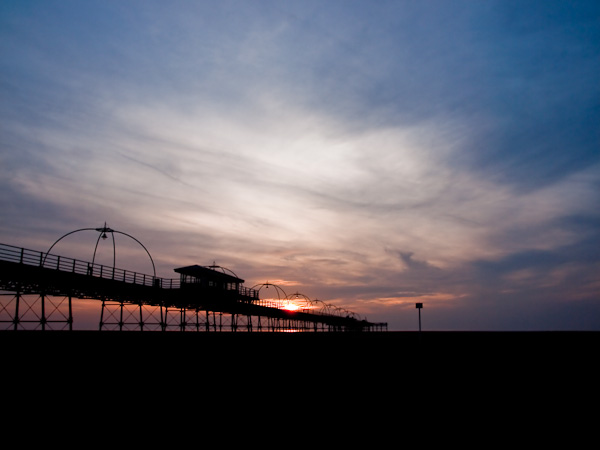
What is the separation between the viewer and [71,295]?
1560 inches
